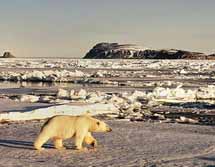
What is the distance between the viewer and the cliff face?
164 metres

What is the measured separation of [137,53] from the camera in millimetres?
181625

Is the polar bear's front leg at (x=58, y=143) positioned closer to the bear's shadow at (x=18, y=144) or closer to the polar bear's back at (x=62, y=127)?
the polar bear's back at (x=62, y=127)

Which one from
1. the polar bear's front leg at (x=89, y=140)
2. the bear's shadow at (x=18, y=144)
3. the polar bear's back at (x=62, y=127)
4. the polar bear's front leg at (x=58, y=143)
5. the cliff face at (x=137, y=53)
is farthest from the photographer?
the cliff face at (x=137, y=53)

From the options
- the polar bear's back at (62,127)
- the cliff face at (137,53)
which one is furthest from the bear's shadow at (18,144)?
the cliff face at (137,53)

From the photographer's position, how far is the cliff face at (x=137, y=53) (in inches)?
6442

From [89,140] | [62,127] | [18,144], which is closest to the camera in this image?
[62,127]

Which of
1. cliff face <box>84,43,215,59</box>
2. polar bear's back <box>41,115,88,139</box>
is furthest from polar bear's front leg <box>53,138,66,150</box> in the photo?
cliff face <box>84,43,215,59</box>

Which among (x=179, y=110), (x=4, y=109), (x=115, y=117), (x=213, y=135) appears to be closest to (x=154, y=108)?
(x=179, y=110)

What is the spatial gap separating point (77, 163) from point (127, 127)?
16.1ft

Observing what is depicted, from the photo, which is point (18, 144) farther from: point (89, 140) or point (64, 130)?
point (89, 140)

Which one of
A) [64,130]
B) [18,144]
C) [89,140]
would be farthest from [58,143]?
[18,144]

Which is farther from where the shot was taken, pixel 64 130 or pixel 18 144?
pixel 18 144

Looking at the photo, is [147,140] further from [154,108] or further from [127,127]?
[154,108]

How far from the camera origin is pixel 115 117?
52.1 feet
